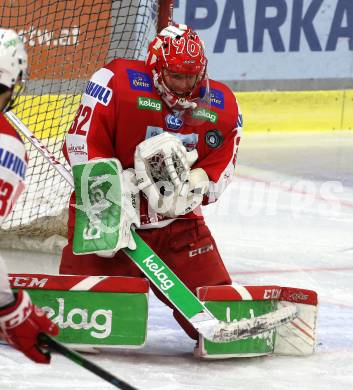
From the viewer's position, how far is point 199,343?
3.65m

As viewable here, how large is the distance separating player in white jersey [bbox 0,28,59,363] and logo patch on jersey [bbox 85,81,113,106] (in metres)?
1.05

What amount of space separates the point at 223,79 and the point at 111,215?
3836mm

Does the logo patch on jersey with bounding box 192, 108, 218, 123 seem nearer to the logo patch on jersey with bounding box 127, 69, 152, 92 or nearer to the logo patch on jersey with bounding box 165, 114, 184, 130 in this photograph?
the logo patch on jersey with bounding box 165, 114, 184, 130

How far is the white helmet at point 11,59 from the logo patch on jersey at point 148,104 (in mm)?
1110

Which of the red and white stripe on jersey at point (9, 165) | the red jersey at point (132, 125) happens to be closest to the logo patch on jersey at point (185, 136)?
the red jersey at point (132, 125)

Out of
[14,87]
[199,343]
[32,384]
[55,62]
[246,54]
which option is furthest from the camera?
[246,54]

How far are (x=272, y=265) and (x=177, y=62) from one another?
152cm

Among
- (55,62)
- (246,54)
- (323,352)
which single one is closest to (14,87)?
(323,352)

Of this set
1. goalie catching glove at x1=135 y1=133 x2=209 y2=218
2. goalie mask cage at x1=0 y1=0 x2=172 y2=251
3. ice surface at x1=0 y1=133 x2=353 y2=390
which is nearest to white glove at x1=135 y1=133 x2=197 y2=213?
goalie catching glove at x1=135 y1=133 x2=209 y2=218

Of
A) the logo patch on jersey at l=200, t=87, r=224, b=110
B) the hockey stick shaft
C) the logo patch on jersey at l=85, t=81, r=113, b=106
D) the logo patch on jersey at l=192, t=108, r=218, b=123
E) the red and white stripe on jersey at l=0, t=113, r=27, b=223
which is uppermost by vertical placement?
the logo patch on jersey at l=200, t=87, r=224, b=110

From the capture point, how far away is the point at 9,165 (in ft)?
8.36

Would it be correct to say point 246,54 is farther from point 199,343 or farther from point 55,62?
point 199,343

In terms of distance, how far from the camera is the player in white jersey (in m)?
2.55

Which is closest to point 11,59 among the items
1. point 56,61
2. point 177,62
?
point 177,62
